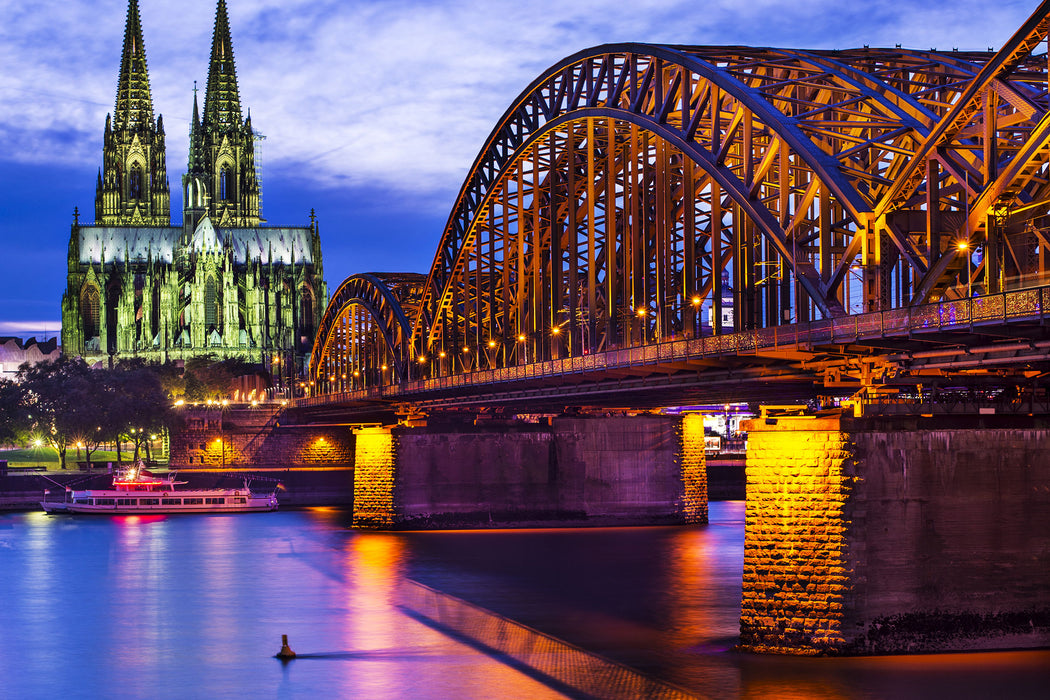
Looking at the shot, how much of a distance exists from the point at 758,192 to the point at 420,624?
17.4 metres

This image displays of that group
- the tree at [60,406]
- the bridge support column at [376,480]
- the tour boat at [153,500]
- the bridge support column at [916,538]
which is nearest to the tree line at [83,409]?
the tree at [60,406]

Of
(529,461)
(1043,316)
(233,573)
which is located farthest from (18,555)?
(1043,316)

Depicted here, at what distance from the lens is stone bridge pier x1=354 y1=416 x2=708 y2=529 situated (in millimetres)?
83750

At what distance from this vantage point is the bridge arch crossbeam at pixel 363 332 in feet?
353

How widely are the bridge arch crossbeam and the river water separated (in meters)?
25.3

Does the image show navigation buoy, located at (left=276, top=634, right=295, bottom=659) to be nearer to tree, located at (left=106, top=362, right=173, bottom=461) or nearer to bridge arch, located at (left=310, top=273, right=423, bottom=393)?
bridge arch, located at (left=310, top=273, right=423, bottom=393)

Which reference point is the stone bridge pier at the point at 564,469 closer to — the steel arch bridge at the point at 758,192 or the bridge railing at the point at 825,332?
the steel arch bridge at the point at 758,192

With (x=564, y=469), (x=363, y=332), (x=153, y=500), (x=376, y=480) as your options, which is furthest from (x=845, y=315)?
(x=363, y=332)

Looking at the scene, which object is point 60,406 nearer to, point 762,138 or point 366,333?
point 366,333

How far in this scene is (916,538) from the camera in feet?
119

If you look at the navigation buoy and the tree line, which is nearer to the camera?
the navigation buoy

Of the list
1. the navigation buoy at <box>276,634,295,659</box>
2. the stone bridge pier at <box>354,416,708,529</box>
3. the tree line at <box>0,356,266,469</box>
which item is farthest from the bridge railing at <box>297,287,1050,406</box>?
the tree line at <box>0,356,266,469</box>

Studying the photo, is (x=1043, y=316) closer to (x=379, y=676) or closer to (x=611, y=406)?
(x=379, y=676)

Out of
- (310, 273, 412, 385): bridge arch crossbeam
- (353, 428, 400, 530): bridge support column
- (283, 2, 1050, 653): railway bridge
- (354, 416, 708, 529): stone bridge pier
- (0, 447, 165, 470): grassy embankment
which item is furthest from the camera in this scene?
(0, 447, 165, 470): grassy embankment
